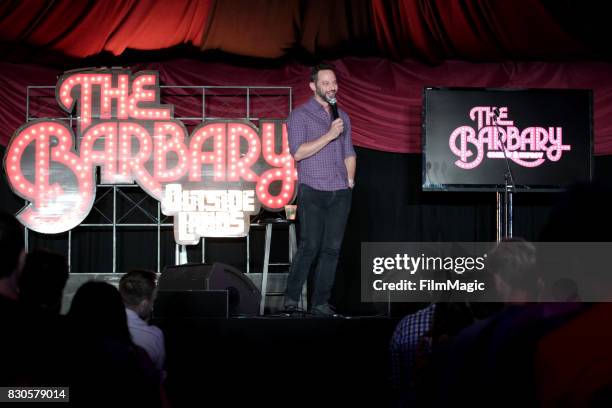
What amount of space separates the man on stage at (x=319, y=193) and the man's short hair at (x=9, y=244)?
2.70 m

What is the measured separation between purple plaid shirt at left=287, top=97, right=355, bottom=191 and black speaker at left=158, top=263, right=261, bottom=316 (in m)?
0.69

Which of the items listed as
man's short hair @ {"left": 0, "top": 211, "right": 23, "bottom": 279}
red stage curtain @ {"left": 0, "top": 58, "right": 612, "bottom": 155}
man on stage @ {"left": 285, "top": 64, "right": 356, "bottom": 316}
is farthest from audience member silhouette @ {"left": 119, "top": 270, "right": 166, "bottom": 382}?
red stage curtain @ {"left": 0, "top": 58, "right": 612, "bottom": 155}

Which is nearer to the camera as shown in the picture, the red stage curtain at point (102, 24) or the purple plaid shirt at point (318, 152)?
the purple plaid shirt at point (318, 152)

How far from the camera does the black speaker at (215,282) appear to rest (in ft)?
14.1

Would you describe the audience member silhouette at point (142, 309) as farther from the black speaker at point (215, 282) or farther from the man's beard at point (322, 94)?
the man's beard at point (322, 94)

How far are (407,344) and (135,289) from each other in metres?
1.02

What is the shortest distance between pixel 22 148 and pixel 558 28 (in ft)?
13.3

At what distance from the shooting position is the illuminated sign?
235 inches

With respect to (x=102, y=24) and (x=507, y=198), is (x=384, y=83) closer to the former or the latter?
(x=507, y=198)

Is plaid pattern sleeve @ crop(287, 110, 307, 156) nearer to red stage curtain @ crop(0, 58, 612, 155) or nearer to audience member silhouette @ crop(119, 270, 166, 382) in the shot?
audience member silhouette @ crop(119, 270, 166, 382)

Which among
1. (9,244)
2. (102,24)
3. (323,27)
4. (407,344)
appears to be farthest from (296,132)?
(9,244)

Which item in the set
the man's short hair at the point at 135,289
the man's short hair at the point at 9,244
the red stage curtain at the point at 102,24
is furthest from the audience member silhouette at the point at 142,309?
the red stage curtain at the point at 102,24

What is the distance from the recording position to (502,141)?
5.90 m

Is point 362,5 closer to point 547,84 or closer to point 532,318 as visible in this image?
point 547,84
